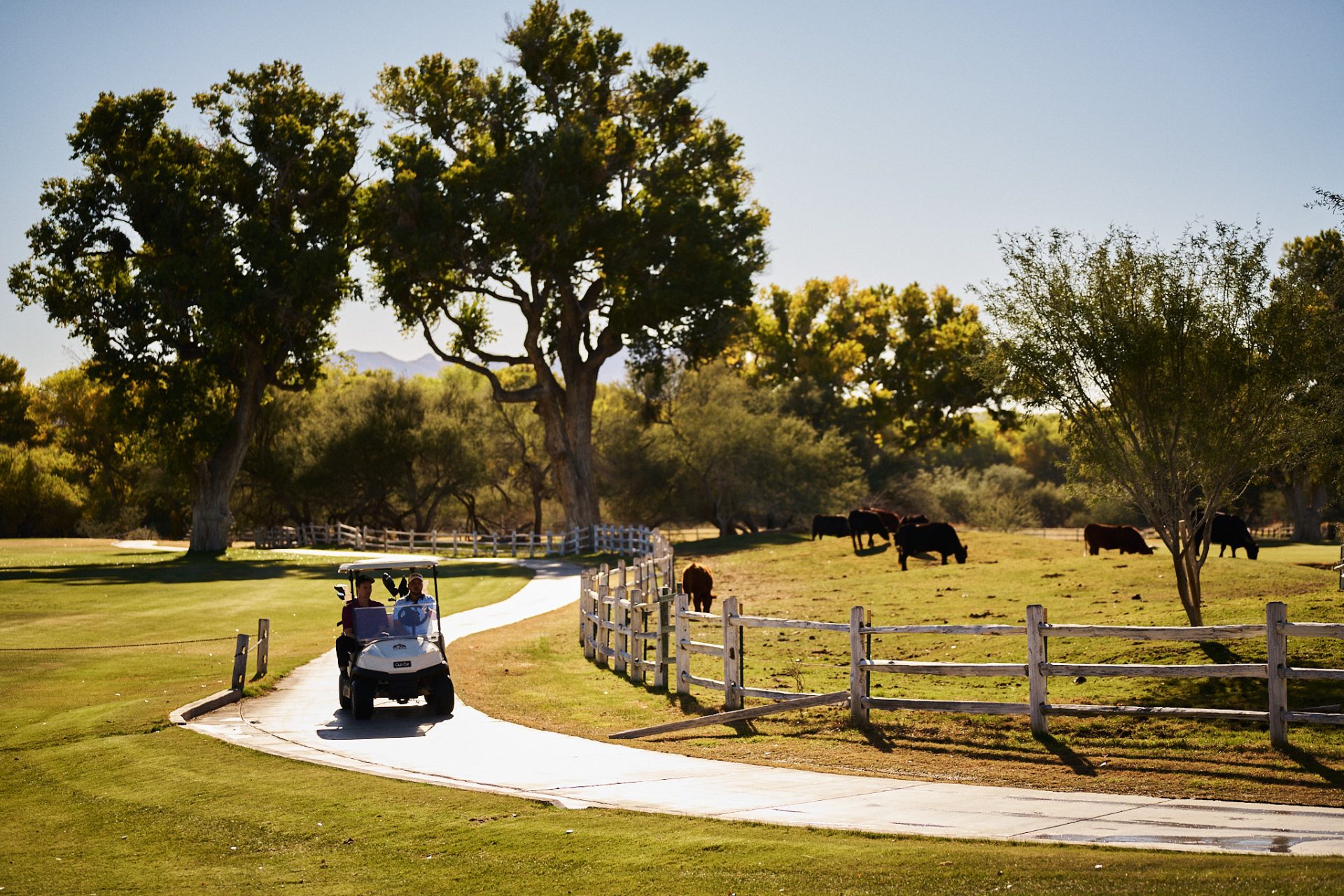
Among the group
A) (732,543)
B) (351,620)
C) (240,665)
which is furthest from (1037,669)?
(732,543)

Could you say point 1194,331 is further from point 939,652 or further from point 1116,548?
point 1116,548

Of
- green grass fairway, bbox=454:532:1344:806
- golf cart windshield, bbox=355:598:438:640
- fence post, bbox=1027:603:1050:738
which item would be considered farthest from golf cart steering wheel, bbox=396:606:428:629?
fence post, bbox=1027:603:1050:738

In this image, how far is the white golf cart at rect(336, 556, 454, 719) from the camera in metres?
17.0

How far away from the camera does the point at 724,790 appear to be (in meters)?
11.9

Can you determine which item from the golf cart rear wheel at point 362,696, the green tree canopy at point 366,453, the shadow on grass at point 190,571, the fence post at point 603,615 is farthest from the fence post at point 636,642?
the green tree canopy at point 366,453

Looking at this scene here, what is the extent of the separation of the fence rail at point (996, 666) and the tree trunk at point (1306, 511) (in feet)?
149

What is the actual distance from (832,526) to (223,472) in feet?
95.7

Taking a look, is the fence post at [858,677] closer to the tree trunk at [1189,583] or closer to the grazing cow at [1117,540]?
the tree trunk at [1189,583]

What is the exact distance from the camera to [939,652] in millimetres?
21438

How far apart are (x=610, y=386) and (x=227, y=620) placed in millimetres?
57513

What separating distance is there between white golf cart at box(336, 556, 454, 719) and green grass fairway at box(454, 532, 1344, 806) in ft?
3.25

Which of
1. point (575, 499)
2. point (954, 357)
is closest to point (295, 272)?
point (575, 499)

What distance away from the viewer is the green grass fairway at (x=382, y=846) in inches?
329

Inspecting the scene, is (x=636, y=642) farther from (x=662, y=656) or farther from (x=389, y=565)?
(x=389, y=565)
